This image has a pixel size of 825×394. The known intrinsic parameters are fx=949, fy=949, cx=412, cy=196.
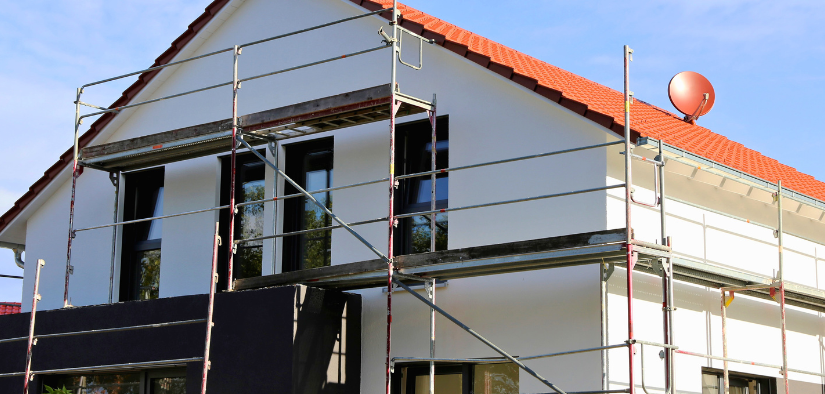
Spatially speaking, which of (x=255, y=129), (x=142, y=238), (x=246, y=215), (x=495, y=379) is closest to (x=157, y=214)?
(x=142, y=238)

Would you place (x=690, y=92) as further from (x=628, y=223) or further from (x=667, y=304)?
(x=628, y=223)

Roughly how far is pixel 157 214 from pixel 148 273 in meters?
0.82

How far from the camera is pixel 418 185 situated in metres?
10.1

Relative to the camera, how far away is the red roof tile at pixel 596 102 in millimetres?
8977

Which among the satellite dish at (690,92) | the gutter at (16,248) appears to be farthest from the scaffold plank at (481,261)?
the gutter at (16,248)

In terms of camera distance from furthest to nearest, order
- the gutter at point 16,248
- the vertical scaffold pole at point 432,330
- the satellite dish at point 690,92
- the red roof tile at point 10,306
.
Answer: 1. the red roof tile at point 10,306
2. the gutter at point 16,248
3. the satellite dish at point 690,92
4. the vertical scaffold pole at point 432,330

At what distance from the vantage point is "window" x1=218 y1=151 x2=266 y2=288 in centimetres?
1128

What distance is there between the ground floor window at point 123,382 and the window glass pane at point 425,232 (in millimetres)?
2839

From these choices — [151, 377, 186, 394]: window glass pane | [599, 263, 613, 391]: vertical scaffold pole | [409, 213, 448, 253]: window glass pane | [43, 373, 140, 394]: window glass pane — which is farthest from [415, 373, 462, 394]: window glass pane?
[43, 373, 140, 394]: window glass pane

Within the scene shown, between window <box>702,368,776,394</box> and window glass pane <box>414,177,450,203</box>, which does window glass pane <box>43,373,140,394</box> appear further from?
window <box>702,368,776,394</box>

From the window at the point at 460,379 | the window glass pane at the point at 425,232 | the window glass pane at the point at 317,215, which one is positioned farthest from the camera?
the window glass pane at the point at 317,215

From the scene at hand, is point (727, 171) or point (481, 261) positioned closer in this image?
point (481, 261)

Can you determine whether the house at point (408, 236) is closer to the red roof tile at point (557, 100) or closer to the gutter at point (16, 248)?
the red roof tile at point (557, 100)

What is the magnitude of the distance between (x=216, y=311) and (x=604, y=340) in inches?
151
